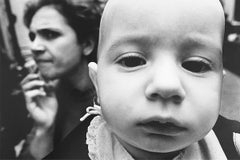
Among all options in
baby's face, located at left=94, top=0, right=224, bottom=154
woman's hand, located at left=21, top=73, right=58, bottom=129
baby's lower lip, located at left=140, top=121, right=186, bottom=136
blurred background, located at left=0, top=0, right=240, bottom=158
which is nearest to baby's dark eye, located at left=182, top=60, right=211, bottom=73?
baby's face, located at left=94, top=0, right=224, bottom=154

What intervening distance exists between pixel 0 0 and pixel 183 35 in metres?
0.64

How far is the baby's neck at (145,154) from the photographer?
2.18 feet

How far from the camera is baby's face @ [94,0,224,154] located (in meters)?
0.56

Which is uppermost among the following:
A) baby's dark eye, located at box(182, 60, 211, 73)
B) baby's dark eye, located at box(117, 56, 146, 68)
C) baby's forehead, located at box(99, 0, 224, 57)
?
baby's forehead, located at box(99, 0, 224, 57)

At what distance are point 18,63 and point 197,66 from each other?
1.92ft

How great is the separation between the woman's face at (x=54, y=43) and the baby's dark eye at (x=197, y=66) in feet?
1.33

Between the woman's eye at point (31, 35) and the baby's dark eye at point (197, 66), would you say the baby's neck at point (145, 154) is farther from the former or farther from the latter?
the woman's eye at point (31, 35)

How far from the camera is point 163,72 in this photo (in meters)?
0.55

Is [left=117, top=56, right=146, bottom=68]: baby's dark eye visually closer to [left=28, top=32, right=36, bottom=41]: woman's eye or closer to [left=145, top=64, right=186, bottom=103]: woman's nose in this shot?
[left=145, top=64, right=186, bottom=103]: woman's nose

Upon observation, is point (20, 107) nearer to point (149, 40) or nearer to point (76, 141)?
point (76, 141)

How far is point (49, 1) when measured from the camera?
91cm

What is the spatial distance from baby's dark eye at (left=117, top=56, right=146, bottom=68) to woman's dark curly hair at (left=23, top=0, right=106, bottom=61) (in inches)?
13.5

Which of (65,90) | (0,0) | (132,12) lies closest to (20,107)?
(65,90)

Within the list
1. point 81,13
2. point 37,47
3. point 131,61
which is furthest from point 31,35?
point 131,61
